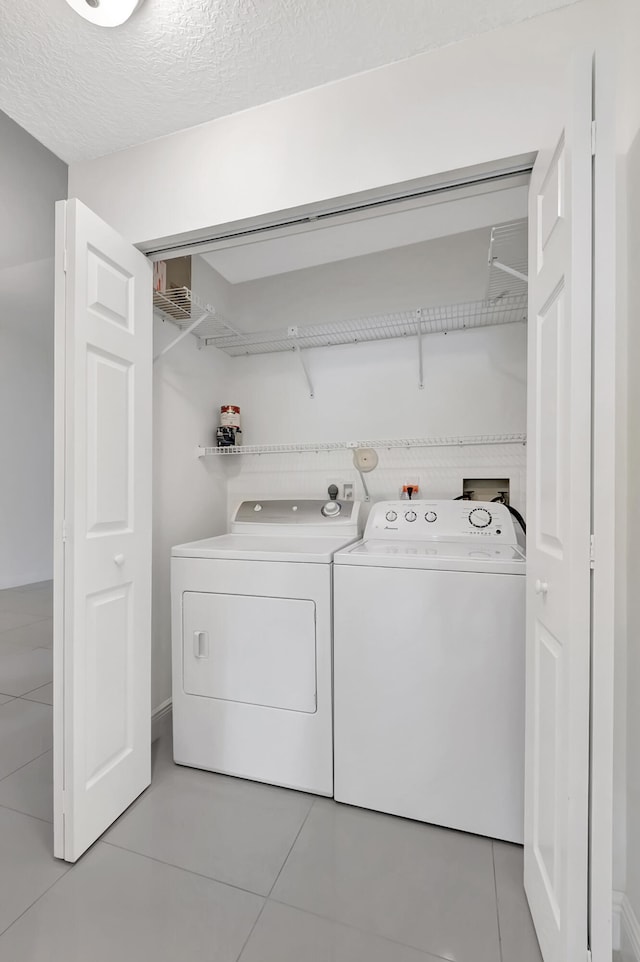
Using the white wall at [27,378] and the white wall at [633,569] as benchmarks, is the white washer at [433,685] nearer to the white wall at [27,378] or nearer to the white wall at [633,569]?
the white wall at [633,569]

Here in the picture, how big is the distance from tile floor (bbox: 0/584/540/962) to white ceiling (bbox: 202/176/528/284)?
231 cm

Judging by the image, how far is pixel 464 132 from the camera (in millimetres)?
1175

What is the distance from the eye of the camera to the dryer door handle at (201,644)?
5.62 feet

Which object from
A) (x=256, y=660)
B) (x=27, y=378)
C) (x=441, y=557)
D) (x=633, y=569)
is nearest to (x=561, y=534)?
(x=633, y=569)

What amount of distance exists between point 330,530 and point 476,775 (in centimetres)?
111

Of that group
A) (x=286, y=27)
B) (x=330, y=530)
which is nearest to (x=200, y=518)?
(x=330, y=530)

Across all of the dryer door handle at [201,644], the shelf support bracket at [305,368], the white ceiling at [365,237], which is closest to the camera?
the dryer door handle at [201,644]

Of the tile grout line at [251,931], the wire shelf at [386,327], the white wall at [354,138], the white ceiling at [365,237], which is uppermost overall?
the white ceiling at [365,237]

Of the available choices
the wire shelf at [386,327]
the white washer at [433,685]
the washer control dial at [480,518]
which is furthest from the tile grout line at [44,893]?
the wire shelf at [386,327]

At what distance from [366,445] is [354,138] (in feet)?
4.10

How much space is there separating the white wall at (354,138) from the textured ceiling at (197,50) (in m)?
0.04

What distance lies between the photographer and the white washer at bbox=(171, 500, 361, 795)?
5.15 ft

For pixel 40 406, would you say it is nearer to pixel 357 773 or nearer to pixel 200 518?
pixel 200 518

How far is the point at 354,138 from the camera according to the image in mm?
1289
